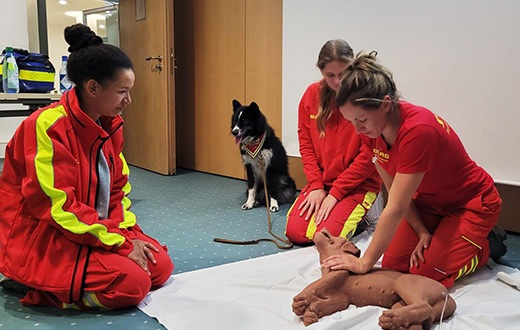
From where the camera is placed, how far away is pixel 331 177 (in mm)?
2340

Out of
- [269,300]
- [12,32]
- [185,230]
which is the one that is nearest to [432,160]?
[269,300]

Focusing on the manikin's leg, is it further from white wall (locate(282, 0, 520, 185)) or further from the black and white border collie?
the black and white border collie

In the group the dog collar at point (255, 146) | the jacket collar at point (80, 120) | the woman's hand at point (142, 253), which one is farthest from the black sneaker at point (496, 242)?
the dog collar at point (255, 146)

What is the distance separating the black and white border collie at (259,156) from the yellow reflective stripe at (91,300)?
1655mm

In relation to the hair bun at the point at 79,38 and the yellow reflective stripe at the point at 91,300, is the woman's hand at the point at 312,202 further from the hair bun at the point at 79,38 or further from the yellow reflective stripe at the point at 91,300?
the hair bun at the point at 79,38

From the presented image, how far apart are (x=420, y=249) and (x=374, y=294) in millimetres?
330

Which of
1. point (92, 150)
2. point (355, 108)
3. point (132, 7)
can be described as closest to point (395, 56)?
point (355, 108)

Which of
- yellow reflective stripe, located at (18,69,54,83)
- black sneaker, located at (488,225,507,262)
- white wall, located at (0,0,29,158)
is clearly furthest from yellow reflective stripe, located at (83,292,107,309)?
white wall, located at (0,0,29,158)

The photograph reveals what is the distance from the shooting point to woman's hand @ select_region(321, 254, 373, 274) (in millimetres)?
1422

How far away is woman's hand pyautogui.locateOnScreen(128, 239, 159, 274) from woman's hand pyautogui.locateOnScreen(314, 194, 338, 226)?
85 centimetres

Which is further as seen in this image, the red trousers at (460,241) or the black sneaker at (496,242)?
the black sneaker at (496,242)

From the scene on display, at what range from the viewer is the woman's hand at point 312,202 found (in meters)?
2.26

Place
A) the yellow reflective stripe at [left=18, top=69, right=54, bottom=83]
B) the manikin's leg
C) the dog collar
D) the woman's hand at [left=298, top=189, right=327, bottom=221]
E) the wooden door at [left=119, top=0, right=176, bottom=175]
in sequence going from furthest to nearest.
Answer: the wooden door at [left=119, top=0, right=176, bottom=175]
the dog collar
the yellow reflective stripe at [left=18, top=69, right=54, bottom=83]
the woman's hand at [left=298, top=189, right=327, bottom=221]
the manikin's leg

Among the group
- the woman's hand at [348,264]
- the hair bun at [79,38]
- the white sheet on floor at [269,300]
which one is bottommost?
the white sheet on floor at [269,300]
